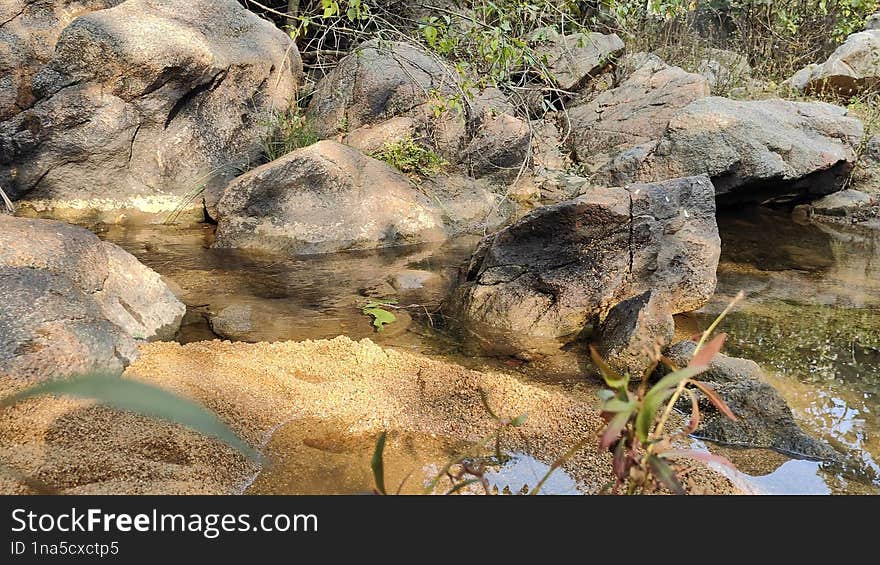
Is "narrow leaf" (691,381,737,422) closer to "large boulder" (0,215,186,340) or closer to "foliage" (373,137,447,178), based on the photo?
"large boulder" (0,215,186,340)

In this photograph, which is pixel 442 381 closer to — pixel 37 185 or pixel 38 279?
pixel 38 279

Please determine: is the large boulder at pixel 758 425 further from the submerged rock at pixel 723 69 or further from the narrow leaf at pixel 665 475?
the submerged rock at pixel 723 69

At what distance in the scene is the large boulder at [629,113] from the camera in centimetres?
827

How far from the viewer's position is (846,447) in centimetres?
303

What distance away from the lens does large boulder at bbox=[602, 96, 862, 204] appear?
666 cm

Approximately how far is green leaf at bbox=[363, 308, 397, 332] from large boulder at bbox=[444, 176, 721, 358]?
0.35 metres

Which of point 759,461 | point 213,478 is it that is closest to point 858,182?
point 759,461

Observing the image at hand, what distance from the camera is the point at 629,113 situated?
8.59 m

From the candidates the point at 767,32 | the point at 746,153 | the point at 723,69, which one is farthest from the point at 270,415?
the point at 767,32

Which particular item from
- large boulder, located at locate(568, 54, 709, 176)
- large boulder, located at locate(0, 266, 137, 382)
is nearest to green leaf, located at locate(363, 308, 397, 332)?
large boulder, located at locate(0, 266, 137, 382)

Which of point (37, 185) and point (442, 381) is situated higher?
point (442, 381)

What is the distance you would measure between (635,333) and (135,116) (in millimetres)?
4814

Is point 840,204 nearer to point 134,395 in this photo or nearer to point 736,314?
point 736,314

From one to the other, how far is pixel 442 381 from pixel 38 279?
68.5 inches
